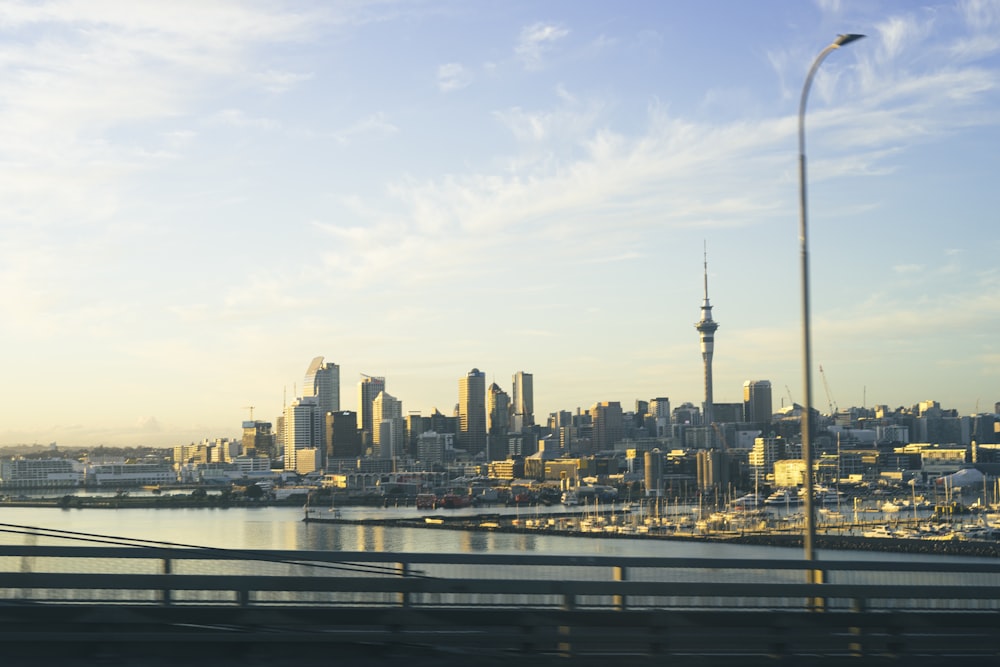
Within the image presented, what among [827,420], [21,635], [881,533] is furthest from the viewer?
[827,420]

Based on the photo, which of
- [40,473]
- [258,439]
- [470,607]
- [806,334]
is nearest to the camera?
[470,607]

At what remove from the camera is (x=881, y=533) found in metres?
45.0

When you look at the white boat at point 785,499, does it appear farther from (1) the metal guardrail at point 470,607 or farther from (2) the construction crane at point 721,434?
(2) the construction crane at point 721,434

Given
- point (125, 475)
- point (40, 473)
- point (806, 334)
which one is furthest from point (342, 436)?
point (806, 334)

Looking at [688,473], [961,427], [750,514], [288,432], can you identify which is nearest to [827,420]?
[961,427]

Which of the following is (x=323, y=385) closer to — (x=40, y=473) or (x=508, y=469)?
(x=508, y=469)

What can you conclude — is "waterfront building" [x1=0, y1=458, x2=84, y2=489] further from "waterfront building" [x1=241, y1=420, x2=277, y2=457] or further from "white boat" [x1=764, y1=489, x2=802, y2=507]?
"waterfront building" [x1=241, y1=420, x2=277, y2=457]

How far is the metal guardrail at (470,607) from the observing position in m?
7.02

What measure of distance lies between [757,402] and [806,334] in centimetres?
18440

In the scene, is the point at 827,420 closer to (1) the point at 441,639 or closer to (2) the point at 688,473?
(2) the point at 688,473

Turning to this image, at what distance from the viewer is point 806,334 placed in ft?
31.5

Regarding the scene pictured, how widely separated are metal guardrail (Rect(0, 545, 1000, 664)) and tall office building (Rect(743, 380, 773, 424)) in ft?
596

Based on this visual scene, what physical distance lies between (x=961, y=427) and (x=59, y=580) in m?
168

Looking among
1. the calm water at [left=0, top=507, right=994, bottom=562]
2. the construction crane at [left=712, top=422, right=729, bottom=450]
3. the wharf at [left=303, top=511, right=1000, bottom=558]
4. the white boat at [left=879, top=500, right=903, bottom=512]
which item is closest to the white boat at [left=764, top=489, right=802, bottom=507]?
the white boat at [left=879, top=500, right=903, bottom=512]
